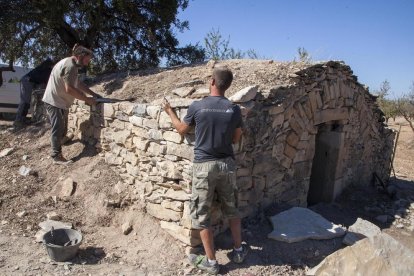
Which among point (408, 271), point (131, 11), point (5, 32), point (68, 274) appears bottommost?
point (68, 274)

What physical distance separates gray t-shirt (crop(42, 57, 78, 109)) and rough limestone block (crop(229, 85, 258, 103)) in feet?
7.97

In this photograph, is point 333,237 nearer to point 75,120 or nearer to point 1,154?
point 75,120

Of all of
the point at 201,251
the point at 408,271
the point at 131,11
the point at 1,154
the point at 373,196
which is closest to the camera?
the point at 408,271

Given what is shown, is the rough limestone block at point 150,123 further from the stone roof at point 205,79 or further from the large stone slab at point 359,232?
the large stone slab at point 359,232

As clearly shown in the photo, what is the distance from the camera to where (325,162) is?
6.75m

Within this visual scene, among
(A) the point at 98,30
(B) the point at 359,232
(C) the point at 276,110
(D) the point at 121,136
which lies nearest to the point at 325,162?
(B) the point at 359,232

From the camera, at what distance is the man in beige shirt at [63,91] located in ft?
17.6

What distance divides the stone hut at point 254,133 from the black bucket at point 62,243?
0.93 metres

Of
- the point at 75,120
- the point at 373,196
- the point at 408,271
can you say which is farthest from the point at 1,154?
the point at 373,196

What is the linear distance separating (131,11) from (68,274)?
658 cm

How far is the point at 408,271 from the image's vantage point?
3439mm

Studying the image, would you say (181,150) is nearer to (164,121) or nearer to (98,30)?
(164,121)

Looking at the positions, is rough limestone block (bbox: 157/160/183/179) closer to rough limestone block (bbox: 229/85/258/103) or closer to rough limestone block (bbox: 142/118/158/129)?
rough limestone block (bbox: 142/118/158/129)

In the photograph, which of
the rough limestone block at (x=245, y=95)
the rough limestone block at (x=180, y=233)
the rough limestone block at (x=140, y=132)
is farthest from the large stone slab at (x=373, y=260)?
the rough limestone block at (x=140, y=132)
